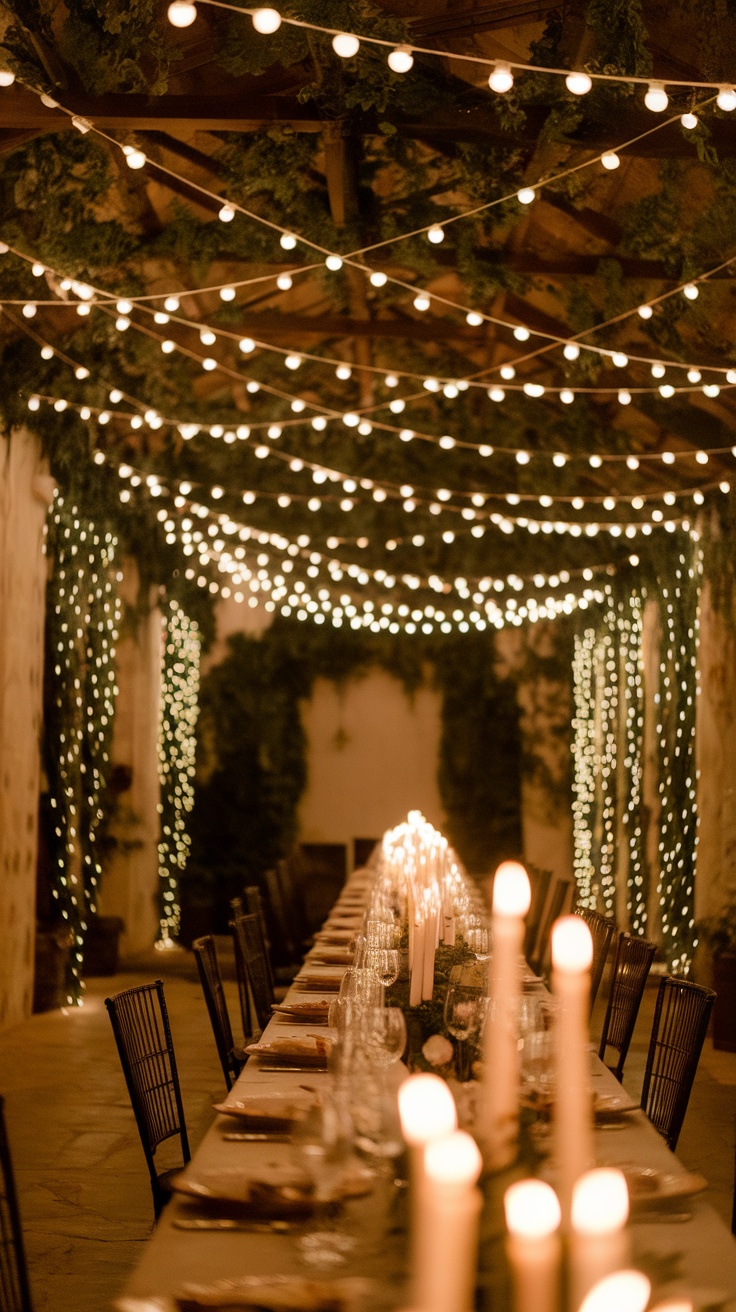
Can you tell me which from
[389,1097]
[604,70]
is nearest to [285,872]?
[604,70]

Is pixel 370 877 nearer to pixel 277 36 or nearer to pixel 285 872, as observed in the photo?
pixel 285 872

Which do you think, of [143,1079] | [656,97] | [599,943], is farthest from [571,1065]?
[656,97]

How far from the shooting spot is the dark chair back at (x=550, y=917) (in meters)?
6.35

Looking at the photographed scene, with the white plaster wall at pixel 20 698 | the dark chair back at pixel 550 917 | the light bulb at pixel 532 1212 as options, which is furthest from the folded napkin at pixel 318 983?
the white plaster wall at pixel 20 698

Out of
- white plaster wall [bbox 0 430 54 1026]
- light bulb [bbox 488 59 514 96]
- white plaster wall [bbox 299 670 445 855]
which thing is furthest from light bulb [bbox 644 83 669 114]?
white plaster wall [bbox 299 670 445 855]

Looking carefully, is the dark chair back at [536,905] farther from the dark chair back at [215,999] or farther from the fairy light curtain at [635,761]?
the dark chair back at [215,999]

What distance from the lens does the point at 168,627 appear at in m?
10.8

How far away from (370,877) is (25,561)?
2733mm

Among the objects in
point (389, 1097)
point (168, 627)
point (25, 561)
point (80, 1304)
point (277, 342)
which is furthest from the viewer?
point (168, 627)

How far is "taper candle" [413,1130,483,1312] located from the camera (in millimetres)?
1158

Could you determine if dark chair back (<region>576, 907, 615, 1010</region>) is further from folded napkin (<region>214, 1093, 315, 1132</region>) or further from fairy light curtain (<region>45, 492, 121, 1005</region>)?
fairy light curtain (<region>45, 492, 121, 1005</region>)

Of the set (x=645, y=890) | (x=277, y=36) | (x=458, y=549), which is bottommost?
(x=645, y=890)

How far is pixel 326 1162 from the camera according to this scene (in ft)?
5.97

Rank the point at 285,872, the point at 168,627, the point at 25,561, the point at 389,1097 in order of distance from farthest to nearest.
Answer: the point at 168,627 < the point at 285,872 < the point at 25,561 < the point at 389,1097
